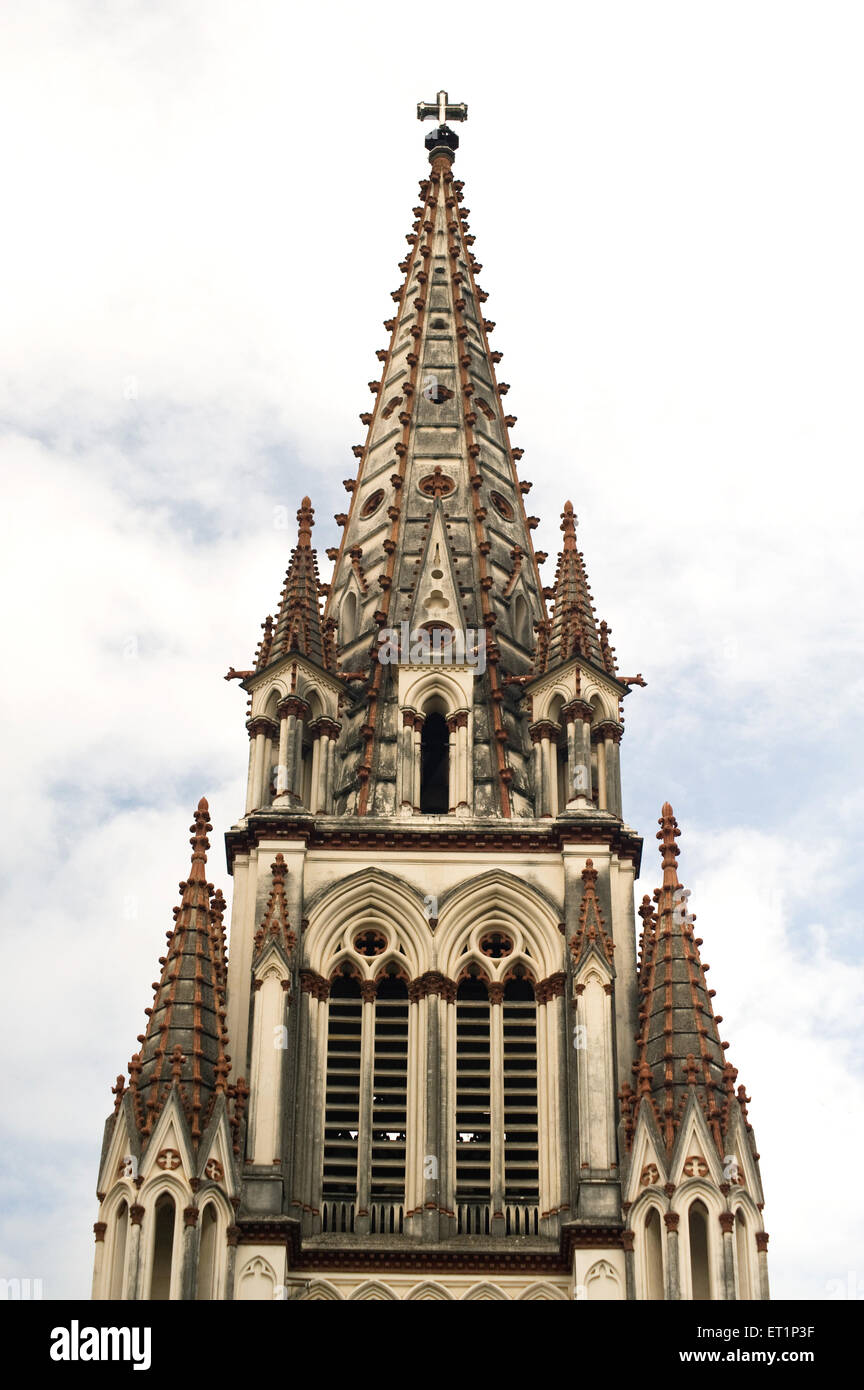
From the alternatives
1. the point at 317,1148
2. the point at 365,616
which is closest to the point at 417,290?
the point at 365,616

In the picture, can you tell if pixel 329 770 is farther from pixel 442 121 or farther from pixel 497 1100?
pixel 442 121

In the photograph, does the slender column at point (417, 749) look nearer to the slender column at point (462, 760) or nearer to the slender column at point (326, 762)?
the slender column at point (462, 760)

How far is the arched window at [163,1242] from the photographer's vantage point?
46.8 metres

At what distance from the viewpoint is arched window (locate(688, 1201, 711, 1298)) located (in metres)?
47.1

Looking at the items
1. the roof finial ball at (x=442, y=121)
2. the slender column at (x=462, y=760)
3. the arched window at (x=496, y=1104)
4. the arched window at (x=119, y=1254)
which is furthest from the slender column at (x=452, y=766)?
the roof finial ball at (x=442, y=121)

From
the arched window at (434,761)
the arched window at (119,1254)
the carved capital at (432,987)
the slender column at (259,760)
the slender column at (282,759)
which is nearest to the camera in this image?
the arched window at (119,1254)

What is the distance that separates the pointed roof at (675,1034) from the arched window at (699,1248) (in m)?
1.16

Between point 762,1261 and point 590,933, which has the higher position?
point 590,933

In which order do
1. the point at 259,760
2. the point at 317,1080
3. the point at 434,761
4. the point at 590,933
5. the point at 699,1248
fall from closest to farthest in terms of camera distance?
1. the point at 699,1248
2. the point at 317,1080
3. the point at 590,933
4. the point at 259,760
5. the point at 434,761

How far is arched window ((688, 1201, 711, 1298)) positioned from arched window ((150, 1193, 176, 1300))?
8.43 metres

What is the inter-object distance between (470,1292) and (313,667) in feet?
46.6

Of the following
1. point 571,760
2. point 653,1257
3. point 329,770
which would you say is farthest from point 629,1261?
point 329,770

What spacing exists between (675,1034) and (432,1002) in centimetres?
474

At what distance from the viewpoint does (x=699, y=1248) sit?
47.4 meters
